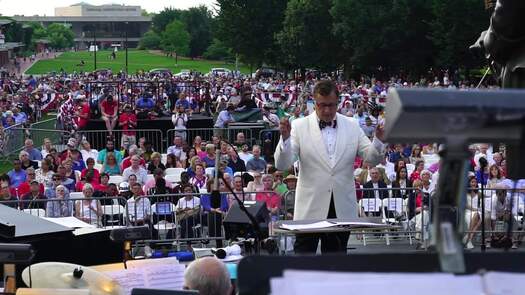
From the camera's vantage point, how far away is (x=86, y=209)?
13.7 meters

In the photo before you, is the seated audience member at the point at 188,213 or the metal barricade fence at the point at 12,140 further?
the metal barricade fence at the point at 12,140

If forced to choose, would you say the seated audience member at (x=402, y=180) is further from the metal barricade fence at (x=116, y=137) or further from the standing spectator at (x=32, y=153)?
the metal barricade fence at (x=116, y=137)

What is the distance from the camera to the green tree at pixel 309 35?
240ft

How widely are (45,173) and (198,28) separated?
14302 centimetres

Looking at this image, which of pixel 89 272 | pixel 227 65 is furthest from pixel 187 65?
pixel 89 272

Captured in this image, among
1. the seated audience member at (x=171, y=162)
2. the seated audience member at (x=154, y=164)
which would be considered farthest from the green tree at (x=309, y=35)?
the seated audience member at (x=154, y=164)

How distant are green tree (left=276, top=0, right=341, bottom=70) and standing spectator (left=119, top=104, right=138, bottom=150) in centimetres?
4577

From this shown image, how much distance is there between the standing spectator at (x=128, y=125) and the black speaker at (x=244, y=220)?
1826 centimetres

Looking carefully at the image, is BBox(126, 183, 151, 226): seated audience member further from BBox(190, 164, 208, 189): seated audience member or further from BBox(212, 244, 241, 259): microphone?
BBox(212, 244, 241, 259): microphone

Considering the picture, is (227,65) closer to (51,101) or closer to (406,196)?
(51,101)

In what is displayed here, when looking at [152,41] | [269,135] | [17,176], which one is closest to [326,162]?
[17,176]

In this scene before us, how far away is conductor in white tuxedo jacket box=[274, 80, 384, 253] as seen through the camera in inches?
285

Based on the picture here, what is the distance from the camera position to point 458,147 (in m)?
1.94

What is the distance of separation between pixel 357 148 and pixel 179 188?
829cm
